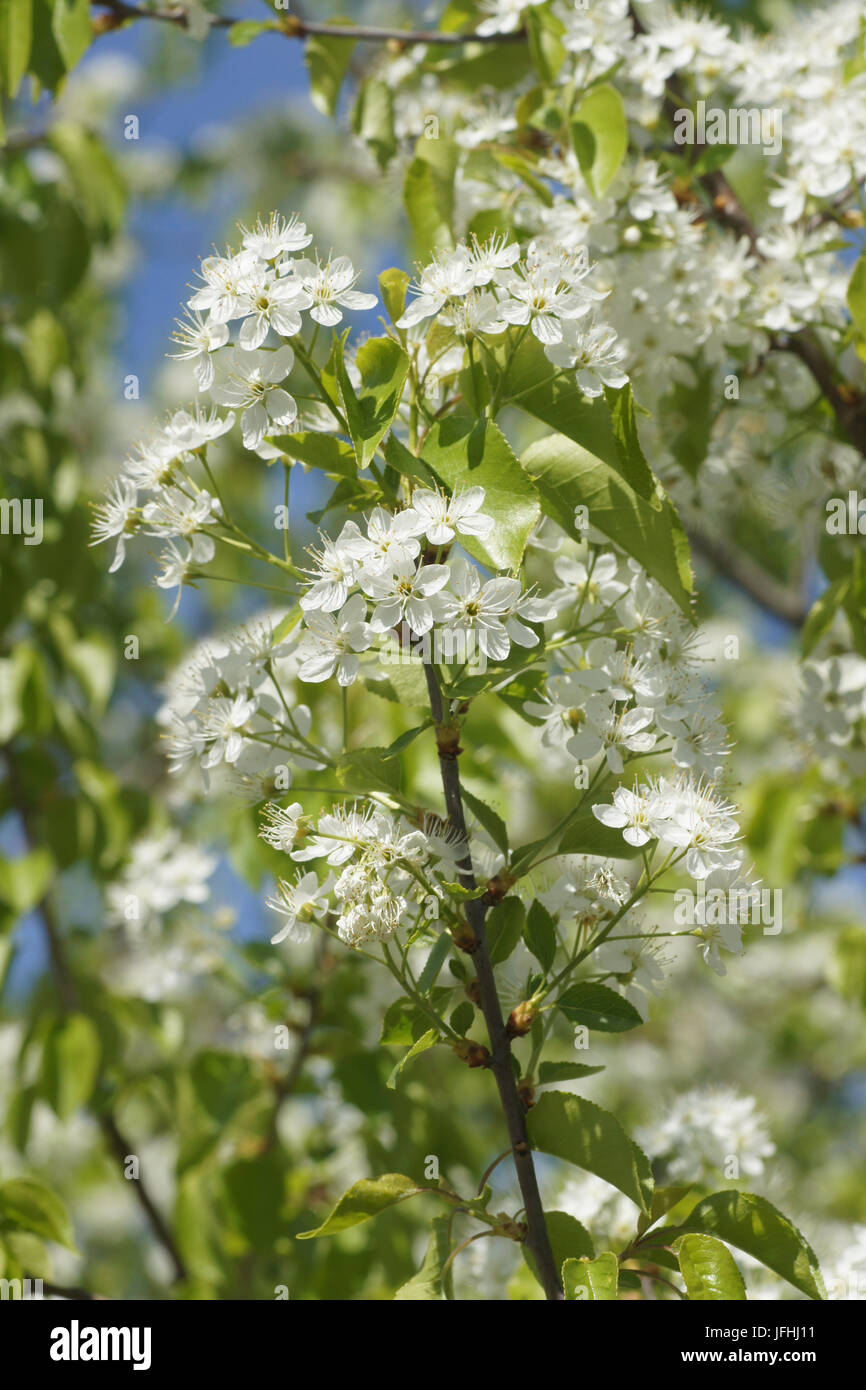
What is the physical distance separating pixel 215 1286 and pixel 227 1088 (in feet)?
1.27

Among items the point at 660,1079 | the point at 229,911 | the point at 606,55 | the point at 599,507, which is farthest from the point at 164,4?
the point at 660,1079

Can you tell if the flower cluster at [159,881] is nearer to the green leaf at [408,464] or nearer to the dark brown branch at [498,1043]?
the dark brown branch at [498,1043]

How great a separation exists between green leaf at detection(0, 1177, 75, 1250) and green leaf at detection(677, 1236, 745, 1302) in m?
1.00

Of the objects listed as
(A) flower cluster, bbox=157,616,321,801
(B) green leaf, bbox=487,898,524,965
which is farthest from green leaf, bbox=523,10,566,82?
(B) green leaf, bbox=487,898,524,965

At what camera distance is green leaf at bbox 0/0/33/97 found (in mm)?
2281

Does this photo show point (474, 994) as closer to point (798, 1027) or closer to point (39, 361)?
point (39, 361)

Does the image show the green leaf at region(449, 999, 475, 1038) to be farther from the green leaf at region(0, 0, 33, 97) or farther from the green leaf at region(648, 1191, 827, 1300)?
the green leaf at region(0, 0, 33, 97)

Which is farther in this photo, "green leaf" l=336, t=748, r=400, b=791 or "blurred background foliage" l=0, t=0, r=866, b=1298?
"blurred background foliage" l=0, t=0, r=866, b=1298

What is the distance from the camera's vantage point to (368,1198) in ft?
4.95

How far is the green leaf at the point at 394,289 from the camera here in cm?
158

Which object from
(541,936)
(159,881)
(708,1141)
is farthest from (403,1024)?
(159,881)

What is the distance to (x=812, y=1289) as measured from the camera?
58.2 inches

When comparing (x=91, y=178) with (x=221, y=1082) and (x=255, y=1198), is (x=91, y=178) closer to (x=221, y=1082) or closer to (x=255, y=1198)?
(x=221, y=1082)

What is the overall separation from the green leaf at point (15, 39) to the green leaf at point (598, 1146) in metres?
1.92
